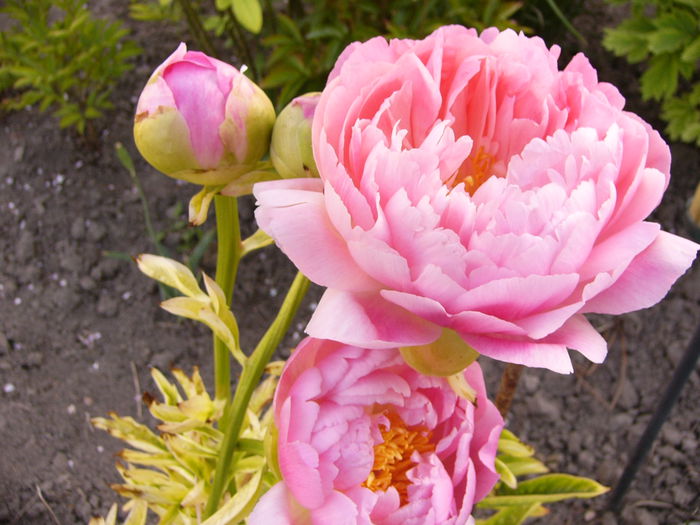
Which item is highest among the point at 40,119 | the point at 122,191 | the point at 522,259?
the point at 522,259

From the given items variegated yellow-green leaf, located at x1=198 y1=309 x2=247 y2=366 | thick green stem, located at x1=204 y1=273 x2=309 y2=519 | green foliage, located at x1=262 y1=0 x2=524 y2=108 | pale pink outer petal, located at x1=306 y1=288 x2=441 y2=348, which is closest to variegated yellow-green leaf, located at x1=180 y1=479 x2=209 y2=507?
thick green stem, located at x1=204 y1=273 x2=309 y2=519

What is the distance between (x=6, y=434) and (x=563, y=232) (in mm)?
1220

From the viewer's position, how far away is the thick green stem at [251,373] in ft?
1.59

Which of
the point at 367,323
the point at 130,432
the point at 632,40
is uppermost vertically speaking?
the point at 367,323

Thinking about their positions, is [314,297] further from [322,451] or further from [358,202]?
[358,202]

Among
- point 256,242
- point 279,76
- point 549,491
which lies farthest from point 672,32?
point 256,242

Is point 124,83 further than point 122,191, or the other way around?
point 124,83

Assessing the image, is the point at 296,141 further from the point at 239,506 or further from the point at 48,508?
the point at 48,508

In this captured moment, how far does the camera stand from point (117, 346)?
4.55 feet

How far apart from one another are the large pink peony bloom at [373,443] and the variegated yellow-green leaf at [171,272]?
180mm

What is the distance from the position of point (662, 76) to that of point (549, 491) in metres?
0.96

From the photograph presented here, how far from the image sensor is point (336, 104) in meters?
0.36

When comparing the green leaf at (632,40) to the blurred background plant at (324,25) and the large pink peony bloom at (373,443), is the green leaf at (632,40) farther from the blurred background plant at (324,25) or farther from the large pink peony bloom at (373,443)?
the large pink peony bloom at (373,443)

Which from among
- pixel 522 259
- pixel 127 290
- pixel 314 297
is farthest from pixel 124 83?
pixel 522 259
